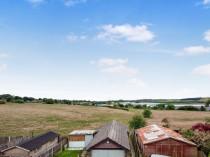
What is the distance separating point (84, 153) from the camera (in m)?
33.0

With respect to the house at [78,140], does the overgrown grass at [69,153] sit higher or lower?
lower

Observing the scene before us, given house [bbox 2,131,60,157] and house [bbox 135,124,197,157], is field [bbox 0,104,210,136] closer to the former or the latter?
house [bbox 2,131,60,157]

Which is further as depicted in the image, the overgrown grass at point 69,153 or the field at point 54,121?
the field at point 54,121

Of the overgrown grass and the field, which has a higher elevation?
the field

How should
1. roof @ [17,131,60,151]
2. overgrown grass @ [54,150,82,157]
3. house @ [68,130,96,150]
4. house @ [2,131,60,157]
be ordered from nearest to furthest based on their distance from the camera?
house @ [2,131,60,157] < roof @ [17,131,60,151] < overgrown grass @ [54,150,82,157] < house @ [68,130,96,150]

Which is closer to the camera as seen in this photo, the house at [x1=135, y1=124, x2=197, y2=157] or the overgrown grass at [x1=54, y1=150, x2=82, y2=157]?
the house at [x1=135, y1=124, x2=197, y2=157]

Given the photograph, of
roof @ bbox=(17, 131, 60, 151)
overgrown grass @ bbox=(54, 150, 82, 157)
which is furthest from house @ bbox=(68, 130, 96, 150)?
roof @ bbox=(17, 131, 60, 151)

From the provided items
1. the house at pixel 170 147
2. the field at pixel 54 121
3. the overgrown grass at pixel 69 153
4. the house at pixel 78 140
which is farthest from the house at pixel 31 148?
the field at pixel 54 121

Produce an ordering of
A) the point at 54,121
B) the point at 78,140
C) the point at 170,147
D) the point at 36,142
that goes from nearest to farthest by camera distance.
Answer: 1. the point at 170,147
2. the point at 36,142
3. the point at 78,140
4. the point at 54,121

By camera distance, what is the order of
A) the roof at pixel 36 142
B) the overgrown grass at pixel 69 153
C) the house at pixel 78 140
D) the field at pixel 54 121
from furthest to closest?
the field at pixel 54 121 → the house at pixel 78 140 → the overgrown grass at pixel 69 153 → the roof at pixel 36 142

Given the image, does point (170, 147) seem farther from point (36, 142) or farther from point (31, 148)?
point (36, 142)

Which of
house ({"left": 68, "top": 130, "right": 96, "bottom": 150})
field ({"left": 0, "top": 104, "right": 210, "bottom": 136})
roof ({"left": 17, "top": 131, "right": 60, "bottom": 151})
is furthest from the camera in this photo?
field ({"left": 0, "top": 104, "right": 210, "bottom": 136})

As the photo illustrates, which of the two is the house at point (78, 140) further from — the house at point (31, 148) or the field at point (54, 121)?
the field at point (54, 121)

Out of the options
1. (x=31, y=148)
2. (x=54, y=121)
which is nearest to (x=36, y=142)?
(x=31, y=148)
